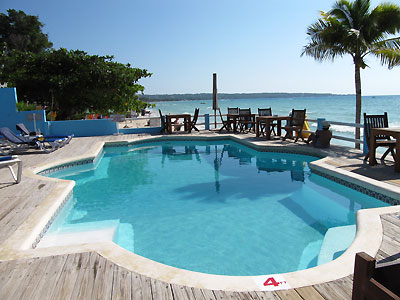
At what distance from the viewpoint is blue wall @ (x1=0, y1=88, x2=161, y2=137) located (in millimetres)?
10461

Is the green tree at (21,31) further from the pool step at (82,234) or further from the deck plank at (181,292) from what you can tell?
the deck plank at (181,292)

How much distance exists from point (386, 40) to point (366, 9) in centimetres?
103

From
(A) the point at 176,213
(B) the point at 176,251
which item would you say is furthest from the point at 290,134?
(B) the point at 176,251

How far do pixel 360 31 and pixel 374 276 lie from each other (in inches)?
364

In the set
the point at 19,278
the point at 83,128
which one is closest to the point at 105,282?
the point at 19,278

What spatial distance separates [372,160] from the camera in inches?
219

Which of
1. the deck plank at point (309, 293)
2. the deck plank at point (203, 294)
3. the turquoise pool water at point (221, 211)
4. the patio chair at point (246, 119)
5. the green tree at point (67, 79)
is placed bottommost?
the turquoise pool water at point (221, 211)

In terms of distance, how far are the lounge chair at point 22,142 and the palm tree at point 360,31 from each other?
328 inches

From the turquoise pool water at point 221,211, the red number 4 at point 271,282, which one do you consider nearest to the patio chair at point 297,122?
the turquoise pool water at point 221,211

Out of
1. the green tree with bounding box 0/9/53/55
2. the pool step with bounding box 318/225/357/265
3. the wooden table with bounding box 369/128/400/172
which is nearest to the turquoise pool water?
the pool step with bounding box 318/225/357/265

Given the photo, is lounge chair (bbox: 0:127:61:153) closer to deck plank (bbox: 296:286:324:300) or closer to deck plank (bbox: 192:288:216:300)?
deck plank (bbox: 192:288:216:300)

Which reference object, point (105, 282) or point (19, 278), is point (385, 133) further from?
point (19, 278)

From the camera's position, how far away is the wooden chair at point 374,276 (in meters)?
1.01

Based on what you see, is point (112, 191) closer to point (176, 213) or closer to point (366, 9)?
point (176, 213)
